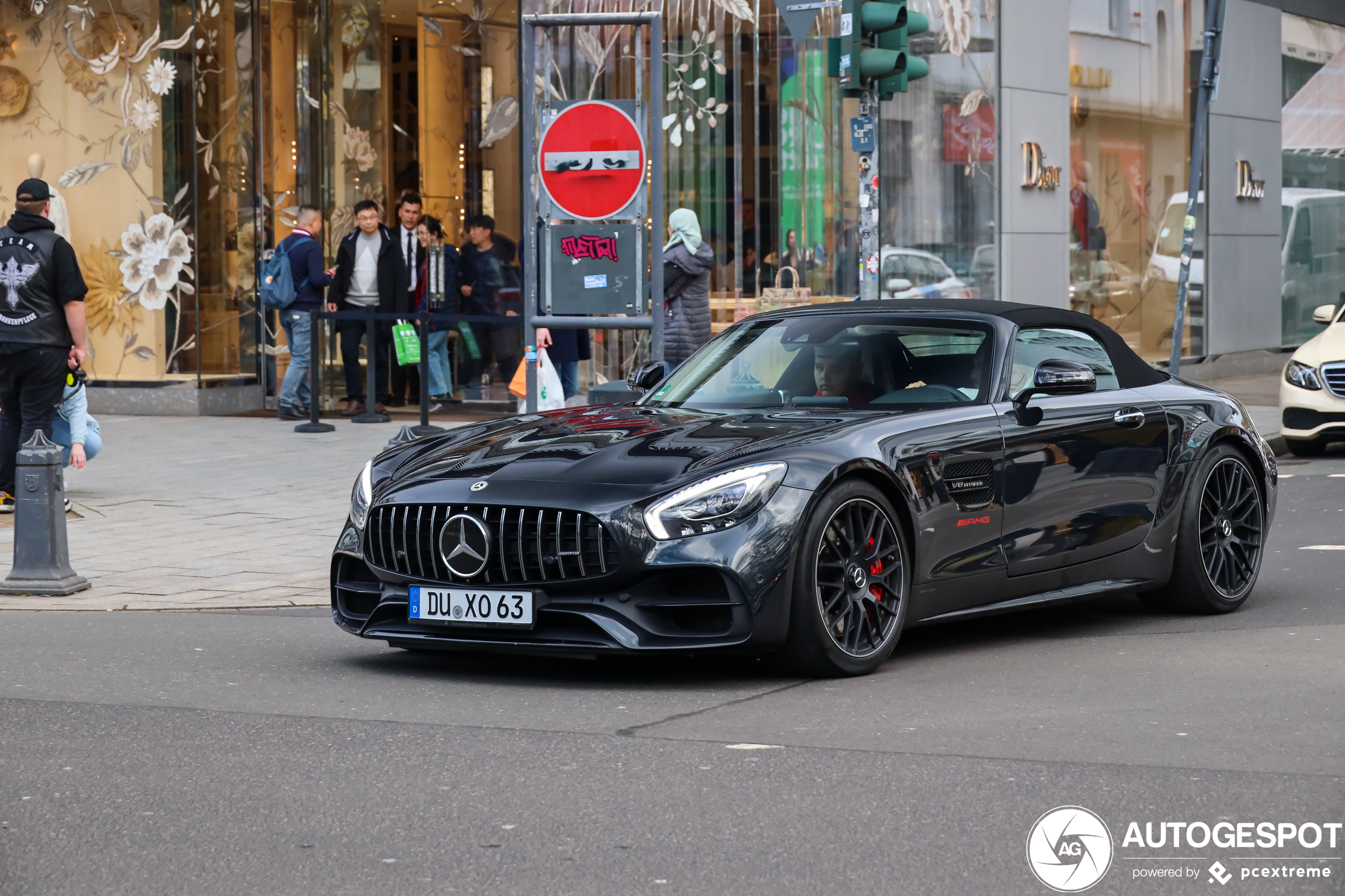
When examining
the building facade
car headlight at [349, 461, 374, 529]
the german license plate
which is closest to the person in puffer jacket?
the building facade

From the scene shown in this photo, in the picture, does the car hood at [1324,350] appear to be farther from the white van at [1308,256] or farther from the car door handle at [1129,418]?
the white van at [1308,256]

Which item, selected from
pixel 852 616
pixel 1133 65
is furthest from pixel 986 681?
pixel 1133 65

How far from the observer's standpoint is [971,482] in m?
6.91

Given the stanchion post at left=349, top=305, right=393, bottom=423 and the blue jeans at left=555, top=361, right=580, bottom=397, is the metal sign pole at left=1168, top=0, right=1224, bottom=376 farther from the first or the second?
the stanchion post at left=349, top=305, right=393, bottom=423

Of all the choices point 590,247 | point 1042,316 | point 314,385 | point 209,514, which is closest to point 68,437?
point 209,514

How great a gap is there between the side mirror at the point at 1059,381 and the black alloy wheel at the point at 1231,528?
1119 mm

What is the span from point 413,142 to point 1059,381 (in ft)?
44.3

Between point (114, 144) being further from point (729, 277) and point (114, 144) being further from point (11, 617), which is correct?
point (11, 617)

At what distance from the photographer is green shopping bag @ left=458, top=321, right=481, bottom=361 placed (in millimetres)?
18844

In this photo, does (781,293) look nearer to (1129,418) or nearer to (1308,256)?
(1129,418)

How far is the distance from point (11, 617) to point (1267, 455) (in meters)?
5.59

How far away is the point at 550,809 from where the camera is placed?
15.4ft

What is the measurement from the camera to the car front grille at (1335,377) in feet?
50.6

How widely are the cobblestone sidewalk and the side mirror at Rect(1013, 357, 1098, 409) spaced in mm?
3464
